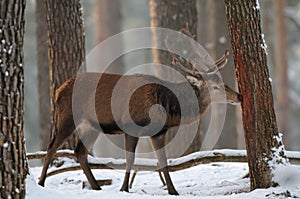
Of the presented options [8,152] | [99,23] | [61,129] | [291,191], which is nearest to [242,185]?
[291,191]

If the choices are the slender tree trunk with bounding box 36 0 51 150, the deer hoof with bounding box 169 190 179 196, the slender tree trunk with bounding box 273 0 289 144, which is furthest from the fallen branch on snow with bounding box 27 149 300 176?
the slender tree trunk with bounding box 273 0 289 144

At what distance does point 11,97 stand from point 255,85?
2418mm

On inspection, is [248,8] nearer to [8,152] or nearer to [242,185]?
[242,185]

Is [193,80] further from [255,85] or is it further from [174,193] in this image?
[255,85]

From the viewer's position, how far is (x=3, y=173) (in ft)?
16.4

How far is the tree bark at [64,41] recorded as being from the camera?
28.7ft

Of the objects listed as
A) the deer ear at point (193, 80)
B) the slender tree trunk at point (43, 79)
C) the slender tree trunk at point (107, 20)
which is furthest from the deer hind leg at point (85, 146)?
the slender tree trunk at point (107, 20)

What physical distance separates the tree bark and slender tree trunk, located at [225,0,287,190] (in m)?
3.27

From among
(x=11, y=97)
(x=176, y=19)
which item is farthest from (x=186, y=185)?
(x=11, y=97)

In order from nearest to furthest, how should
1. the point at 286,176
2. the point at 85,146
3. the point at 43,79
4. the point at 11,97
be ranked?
the point at 11,97
the point at 286,176
the point at 85,146
the point at 43,79

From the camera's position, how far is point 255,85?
608 centimetres

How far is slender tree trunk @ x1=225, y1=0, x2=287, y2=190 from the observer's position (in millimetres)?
6051

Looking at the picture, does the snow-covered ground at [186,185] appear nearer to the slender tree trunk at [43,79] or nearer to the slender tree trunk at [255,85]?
the slender tree trunk at [255,85]

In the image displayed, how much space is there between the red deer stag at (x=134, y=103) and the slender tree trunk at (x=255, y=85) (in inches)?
53.8
